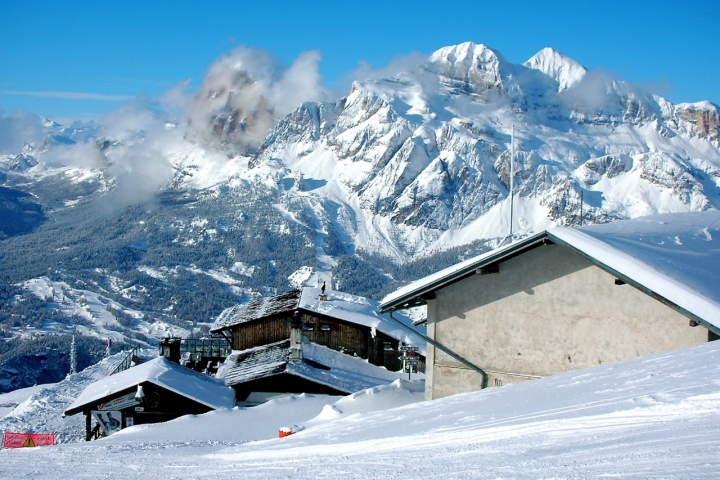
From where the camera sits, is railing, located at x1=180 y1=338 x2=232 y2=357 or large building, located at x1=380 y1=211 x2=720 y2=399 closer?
large building, located at x1=380 y1=211 x2=720 y2=399

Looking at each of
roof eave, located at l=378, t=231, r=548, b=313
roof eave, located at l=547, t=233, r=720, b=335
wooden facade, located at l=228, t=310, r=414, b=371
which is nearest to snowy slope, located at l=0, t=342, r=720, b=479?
roof eave, located at l=547, t=233, r=720, b=335

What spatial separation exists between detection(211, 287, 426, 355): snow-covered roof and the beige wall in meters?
21.7

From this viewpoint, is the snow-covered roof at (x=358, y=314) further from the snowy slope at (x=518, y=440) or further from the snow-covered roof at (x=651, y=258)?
the snowy slope at (x=518, y=440)

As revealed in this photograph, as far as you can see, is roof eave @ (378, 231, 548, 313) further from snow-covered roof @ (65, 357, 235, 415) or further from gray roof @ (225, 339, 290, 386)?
gray roof @ (225, 339, 290, 386)

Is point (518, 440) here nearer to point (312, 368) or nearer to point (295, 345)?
point (312, 368)

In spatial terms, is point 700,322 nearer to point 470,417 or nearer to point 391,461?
point 470,417

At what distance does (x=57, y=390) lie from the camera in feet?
160

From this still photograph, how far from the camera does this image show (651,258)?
11.0m

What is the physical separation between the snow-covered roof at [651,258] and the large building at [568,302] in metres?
0.02

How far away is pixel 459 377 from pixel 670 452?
763cm

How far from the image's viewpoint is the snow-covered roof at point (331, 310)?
127 feet

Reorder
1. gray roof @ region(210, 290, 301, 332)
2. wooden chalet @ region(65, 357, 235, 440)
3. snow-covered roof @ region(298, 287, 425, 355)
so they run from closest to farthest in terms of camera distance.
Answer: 1. wooden chalet @ region(65, 357, 235, 440)
2. snow-covered roof @ region(298, 287, 425, 355)
3. gray roof @ region(210, 290, 301, 332)

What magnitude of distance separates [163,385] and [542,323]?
50.6ft

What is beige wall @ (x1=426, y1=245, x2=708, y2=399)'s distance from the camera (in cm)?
1120
